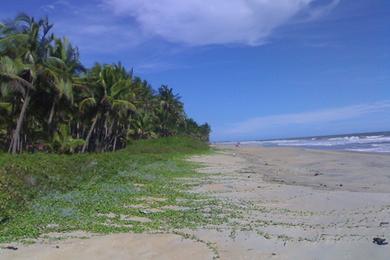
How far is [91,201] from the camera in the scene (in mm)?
A: 13094

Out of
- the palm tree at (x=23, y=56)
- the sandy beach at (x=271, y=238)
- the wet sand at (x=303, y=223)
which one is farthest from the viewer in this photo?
the palm tree at (x=23, y=56)

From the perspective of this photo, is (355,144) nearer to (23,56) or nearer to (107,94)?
(107,94)

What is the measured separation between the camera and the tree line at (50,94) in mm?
26781

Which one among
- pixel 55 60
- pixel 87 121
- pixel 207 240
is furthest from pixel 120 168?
pixel 87 121

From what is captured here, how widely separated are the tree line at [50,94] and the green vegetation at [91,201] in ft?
28.6

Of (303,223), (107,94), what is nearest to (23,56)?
(107,94)

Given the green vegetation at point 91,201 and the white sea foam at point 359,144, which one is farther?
the white sea foam at point 359,144

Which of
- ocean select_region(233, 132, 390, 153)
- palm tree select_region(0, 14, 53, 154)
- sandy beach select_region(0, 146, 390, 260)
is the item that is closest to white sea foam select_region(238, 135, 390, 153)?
ocean select_region(233, 132, 390, 153)

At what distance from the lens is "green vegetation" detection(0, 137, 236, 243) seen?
33.1 feet

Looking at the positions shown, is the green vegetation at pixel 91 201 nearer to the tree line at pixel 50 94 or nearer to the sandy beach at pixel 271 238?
the sandy beach at pixel 271 238

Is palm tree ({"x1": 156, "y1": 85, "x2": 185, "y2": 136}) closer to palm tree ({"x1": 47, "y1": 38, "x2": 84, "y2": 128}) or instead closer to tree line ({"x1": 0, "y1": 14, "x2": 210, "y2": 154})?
tree line ({"x1": 0, "y1": 14, "x2": 210, "y2": 154})

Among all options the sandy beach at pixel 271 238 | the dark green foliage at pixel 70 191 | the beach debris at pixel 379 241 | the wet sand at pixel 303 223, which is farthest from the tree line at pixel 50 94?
the beach debris at pixel 379 241

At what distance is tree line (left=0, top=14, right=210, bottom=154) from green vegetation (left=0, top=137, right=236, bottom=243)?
8714 millimetres

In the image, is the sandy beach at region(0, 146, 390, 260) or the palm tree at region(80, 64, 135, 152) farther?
the palm tree at region(80, 64, 135, 152)
